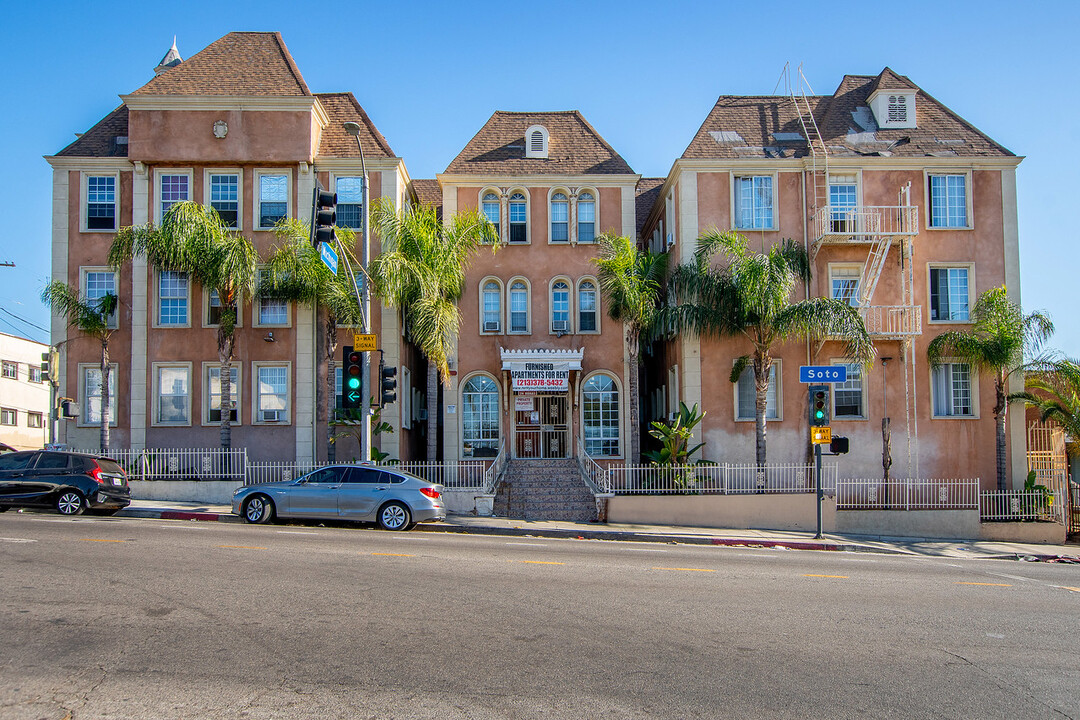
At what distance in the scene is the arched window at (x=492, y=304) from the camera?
95.6 feet

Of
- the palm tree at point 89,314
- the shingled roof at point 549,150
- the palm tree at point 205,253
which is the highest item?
the shingled roof at point 549,150

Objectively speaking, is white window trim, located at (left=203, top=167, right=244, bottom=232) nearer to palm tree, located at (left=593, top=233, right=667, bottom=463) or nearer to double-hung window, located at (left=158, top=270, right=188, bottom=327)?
double-hung window, located at (left=158, top=270, right=188, bottom=327)

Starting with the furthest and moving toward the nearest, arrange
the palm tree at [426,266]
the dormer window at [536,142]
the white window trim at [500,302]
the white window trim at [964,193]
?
the dormer window at [536,142] → the white window trim at [500,302] → the white window trim at [964,193] → the palm tree at [426,266]

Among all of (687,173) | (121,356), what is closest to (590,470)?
(687,173)

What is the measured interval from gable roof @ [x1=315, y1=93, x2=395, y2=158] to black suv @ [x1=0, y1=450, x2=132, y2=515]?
39.8 feet

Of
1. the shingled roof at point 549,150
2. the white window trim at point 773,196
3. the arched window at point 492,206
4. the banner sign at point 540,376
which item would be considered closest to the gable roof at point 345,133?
the shingled roof at point 549,150

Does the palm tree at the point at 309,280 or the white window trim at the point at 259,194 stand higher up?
the white window trim at the point at 259,194

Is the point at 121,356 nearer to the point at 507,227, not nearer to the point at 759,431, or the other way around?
the point at 507,227

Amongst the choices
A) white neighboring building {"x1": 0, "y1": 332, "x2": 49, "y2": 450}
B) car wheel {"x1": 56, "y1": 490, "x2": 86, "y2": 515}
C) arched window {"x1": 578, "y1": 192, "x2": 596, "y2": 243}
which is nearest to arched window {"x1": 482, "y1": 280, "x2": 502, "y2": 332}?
arched window {"x1": 578, "y1": 192, "x2": 596, "y2": 243}

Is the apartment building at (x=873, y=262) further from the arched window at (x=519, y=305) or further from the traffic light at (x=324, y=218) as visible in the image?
the traffic light at (x=324, y=218)

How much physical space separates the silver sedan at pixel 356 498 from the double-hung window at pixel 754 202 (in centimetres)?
1436

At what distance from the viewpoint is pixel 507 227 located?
29156mm

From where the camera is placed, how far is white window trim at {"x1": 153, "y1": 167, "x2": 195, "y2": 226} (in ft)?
88.9

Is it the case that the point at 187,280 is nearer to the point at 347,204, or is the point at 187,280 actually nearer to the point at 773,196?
the point at 347,204
